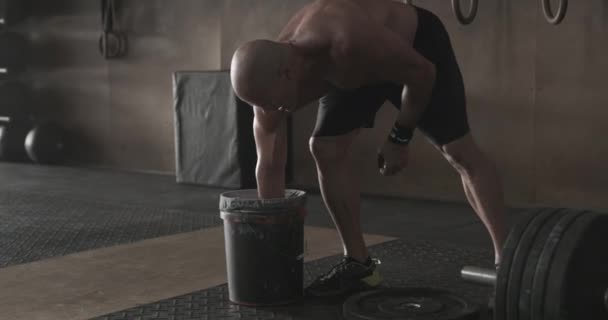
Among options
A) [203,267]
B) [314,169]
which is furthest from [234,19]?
[203,267]

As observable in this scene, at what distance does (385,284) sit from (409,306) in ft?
1.36

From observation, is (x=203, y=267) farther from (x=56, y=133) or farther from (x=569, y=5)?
(x=56, y=133)

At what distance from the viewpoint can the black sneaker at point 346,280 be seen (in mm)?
2739

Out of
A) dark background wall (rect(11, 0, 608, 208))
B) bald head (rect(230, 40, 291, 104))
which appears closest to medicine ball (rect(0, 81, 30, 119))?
dark background wall (rect(11, 0, 608, 208))

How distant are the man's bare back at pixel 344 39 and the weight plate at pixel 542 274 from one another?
2.37 ft

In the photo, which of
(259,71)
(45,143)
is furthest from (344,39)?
(45,143)

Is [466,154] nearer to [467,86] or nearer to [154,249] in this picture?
[154,249]

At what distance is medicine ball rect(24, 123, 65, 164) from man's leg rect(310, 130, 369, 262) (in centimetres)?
470

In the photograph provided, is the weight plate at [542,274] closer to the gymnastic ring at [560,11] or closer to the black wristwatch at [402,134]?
the black wristwatch at [402,134]

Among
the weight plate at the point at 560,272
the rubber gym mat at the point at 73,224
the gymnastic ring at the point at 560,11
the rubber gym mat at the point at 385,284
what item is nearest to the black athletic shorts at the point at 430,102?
the rubber gym mat at the point at 385,284

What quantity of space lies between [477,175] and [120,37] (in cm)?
454

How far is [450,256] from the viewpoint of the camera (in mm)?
3338

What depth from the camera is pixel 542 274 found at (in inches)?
71.7

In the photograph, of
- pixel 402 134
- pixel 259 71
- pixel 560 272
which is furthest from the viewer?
pixel 402 134
